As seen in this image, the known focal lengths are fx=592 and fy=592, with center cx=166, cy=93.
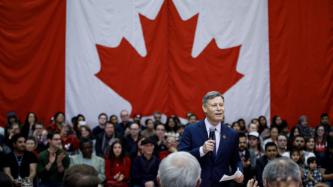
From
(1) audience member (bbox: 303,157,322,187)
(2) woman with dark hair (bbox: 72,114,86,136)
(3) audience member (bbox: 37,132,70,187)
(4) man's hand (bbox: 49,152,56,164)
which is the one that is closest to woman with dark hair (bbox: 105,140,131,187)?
(3) audience member (bbox: 37,132,70,187)

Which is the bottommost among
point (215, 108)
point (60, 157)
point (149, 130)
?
point (60, 157)

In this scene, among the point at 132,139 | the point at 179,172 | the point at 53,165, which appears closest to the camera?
the point at 179,172

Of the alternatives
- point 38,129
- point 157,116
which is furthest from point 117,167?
point 157,116

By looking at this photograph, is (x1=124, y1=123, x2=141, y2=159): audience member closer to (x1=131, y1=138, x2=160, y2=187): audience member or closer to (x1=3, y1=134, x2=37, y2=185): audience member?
(x1=131, y1=138, x2=160, y2=187): audience member

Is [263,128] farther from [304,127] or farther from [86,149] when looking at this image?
[86,149]

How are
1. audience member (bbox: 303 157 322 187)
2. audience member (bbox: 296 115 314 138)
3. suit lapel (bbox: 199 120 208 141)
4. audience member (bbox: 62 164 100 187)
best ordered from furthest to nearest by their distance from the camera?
audience member (bbox: 296 115 314 138)
audience member (bbox: 303 157 322 187)
suit lapel (bbox: 199 120 208 141)
audience member (bbox: 62 164 100 187)

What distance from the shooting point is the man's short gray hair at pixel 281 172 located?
10.2 feet

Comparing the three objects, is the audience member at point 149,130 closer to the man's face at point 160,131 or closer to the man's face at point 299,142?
the man's face at point 160,131

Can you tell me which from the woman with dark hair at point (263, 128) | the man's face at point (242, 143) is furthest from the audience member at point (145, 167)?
the woman with dark hair at point (263, 128)

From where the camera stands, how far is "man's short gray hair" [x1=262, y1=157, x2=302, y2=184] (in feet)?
10.2

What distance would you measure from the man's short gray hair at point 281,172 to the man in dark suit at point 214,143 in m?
1.46

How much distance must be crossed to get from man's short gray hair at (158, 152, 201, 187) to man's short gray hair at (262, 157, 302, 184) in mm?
485

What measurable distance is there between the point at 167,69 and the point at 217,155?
8.07m

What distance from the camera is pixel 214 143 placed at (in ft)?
15.2
